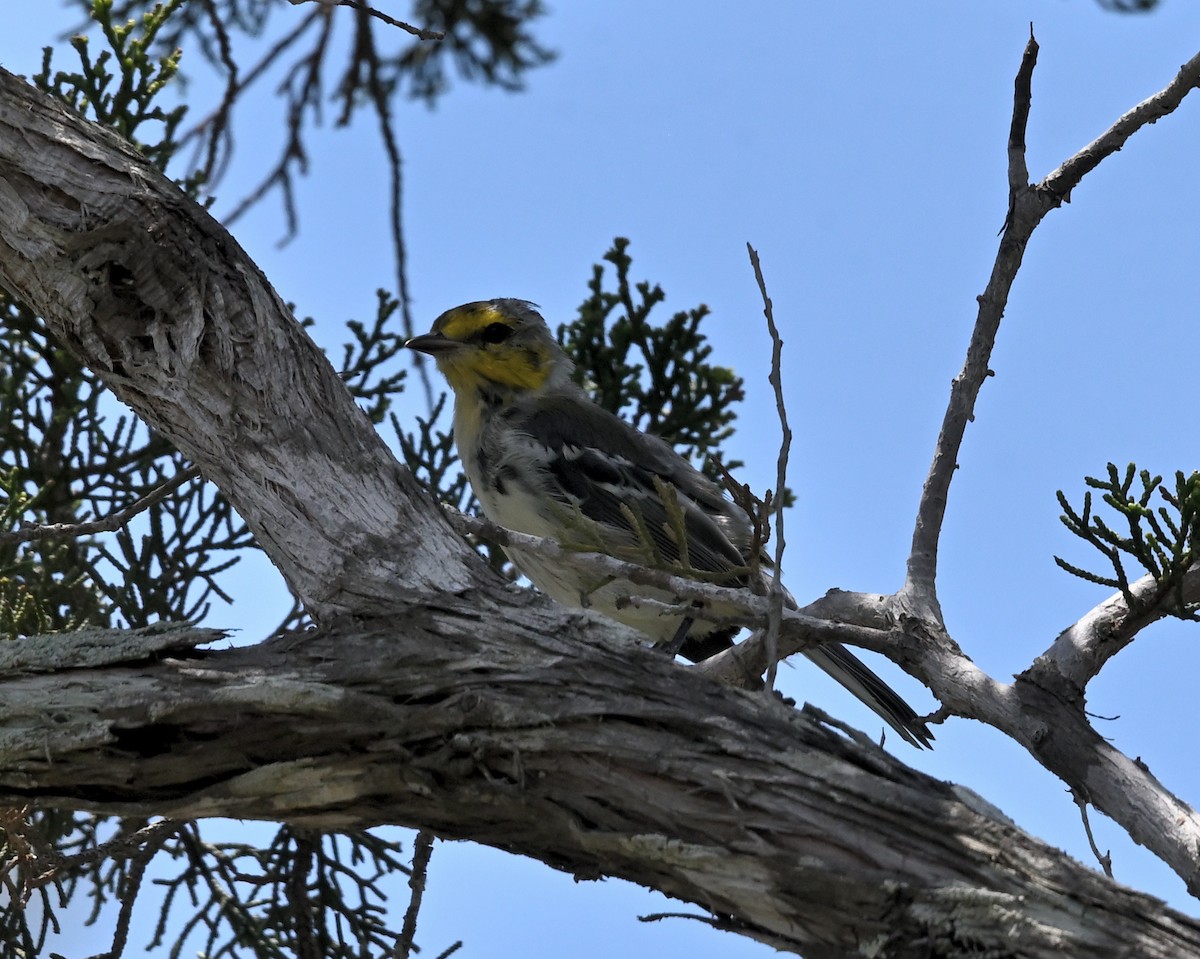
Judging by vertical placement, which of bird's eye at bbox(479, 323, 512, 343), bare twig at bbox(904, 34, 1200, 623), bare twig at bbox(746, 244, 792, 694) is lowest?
bare twig at bbox(746, 244, 792, 694)

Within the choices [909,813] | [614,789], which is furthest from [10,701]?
[909,813]

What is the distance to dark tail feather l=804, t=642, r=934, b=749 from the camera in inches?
205

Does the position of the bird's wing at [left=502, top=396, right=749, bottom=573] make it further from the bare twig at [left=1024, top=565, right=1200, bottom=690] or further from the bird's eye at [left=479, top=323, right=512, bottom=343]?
the bare twig at [left=1024, top=565, right=1200, bottom=690]

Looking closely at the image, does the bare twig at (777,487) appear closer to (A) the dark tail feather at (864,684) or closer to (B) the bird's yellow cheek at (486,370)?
(A) the dark tail feather at (864,684)

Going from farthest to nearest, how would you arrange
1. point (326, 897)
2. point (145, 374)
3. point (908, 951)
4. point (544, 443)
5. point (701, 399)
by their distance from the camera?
point (701, 399) → point (544, 443) → point (326, 897) → point (145, 374) → point (908, 951)

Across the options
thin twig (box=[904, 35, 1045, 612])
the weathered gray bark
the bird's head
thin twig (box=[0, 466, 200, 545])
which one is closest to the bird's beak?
the bird's head

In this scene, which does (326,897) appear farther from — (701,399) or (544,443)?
(701,399)

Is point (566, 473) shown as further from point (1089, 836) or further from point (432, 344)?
point (1089, 836)

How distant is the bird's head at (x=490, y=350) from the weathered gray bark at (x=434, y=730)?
2.61m

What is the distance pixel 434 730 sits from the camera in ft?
9.16

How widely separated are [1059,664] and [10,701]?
2.58m

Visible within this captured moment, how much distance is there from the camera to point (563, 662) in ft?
9.46

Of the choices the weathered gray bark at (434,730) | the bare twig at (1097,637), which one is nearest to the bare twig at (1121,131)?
the bare twig at (1097,637)

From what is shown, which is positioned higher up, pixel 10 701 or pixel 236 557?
pixel 236 557
